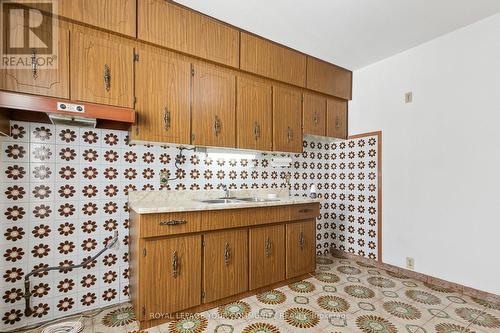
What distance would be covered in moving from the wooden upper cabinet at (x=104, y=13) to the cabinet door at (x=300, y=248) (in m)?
2.28

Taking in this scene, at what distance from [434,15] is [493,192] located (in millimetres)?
1674

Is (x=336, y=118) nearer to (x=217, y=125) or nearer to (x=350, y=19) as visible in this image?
(x=350, y=19)

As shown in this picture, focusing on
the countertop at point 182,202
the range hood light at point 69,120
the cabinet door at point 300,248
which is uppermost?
the range hood light at point 69,120

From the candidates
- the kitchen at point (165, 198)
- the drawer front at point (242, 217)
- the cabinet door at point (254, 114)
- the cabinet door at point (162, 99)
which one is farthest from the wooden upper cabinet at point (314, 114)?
the cabinet door at point (162, 99)

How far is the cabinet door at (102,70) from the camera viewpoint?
5.70ft

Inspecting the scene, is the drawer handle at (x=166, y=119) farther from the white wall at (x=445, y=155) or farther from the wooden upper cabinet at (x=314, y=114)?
the white wall at (x=445, y=155)

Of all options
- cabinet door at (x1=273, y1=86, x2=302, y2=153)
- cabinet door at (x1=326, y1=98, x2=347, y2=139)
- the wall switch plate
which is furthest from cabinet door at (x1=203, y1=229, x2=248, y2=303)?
the wall switch plate

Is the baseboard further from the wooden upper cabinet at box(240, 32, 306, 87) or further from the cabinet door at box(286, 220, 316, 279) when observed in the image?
the wooden upper cabinet at box(240, 32, 306, 87)

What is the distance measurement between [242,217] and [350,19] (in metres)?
2.10

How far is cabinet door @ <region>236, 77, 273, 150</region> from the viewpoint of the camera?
2.49m

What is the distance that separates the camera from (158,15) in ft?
6.59

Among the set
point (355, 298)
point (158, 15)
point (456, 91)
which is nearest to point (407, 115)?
Answer: point (456, 91)

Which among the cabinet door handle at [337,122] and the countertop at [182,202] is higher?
the cabinet door handle at [337,122]

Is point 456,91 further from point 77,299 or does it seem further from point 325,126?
point 77,299
